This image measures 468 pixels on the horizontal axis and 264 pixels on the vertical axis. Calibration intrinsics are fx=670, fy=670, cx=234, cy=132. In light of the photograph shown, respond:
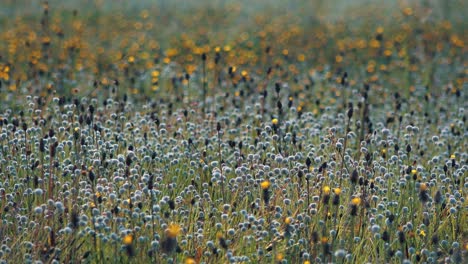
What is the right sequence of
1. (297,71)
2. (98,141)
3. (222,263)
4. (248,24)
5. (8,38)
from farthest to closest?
1. (248,24)
2. (8,38)
3. (297,71)
4. (98,141)
5. (222,263)

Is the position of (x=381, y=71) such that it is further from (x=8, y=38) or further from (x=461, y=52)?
(x=8, y=38)

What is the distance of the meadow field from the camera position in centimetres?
412

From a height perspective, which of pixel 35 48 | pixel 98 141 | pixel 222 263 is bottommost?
pixel 222 263

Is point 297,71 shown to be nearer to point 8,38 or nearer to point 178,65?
point 178,65

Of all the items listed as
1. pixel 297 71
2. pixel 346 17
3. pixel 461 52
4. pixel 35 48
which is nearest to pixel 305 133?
pixel 297 71

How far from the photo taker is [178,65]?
9.99 metres

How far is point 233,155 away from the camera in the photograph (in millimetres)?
5625

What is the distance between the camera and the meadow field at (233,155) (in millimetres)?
4117

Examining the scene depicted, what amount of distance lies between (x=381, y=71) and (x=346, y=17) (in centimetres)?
414

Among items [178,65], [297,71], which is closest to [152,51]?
[178,65]

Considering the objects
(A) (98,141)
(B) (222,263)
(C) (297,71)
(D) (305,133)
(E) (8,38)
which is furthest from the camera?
(E) (8,38)

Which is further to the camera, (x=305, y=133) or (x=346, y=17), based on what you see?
(x=346, y=17)

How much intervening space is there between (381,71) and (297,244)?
21.1ft

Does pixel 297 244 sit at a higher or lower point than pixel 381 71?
lower
